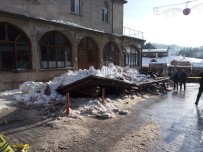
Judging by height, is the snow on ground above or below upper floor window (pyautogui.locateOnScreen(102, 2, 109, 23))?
below

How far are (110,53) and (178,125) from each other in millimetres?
16655

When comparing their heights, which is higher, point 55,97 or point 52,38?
point 52,38

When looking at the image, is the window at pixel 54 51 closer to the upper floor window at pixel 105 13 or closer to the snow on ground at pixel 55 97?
the snow on ground at pixel 55 97

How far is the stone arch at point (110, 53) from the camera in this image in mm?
23141

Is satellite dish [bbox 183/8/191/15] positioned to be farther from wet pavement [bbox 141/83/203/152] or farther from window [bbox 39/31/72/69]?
window [bbox 39/31/72/69]

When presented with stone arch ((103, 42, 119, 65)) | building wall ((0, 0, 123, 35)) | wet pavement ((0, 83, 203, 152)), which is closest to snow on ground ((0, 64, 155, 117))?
wet pavement ((0, 83, 203, 152))

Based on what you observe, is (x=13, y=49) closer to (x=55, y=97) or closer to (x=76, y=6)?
(x=55, y=97)

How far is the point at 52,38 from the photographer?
1644cm

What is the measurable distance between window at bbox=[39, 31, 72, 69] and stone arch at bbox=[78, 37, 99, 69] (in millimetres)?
1683

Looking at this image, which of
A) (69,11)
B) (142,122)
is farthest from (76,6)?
(142,122)

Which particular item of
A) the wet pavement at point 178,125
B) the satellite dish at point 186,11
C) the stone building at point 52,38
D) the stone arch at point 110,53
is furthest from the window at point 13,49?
the satellite dish at point 186,11

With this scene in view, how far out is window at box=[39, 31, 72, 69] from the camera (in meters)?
15.7

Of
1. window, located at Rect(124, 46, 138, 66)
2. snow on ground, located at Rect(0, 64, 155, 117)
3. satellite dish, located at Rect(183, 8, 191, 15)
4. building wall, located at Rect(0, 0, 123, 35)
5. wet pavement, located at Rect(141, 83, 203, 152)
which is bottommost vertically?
wet pavement, located at Rect(141, 83, 203, 152)

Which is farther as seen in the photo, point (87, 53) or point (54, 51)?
point (87, 53)
